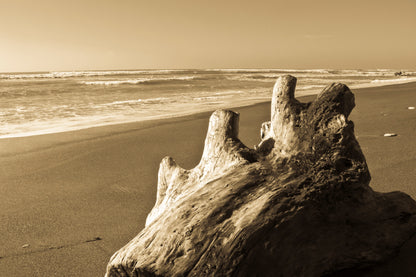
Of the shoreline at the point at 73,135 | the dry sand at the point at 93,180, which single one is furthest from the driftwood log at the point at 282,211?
the shoreline at the point at 73,135

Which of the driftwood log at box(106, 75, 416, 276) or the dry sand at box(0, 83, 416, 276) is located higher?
the driftwood log at box(106, 75, 416, 276)

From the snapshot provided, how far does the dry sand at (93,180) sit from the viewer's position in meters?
2.55

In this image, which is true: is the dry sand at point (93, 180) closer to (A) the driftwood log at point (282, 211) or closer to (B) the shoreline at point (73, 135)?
(B) the shoreline at point (73, 135)

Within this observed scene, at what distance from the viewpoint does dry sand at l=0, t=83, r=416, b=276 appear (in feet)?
8.36

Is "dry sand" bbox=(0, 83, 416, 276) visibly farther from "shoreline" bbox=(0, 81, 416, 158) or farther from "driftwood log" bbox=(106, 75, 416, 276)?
"driftwood log" bbox=(106, 75, 416, 276)

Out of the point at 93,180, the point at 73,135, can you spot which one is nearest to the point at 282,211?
the point at 93,180

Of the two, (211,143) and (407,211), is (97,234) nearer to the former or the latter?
(211,143)

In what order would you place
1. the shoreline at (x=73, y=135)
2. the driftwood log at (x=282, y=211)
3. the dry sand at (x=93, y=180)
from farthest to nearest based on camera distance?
the shoreline at (x=73, y=135) → the dry sand at (x=93, y=180) → the driftwood log at (x=282, y=211)

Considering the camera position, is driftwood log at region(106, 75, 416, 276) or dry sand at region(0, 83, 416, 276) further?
dry sand at region(0, 83, 416, 276)

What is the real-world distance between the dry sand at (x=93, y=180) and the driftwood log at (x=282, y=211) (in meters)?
0.89

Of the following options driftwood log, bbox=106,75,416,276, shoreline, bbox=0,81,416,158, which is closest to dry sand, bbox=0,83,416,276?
shoreline, bbox=0,81,416,158

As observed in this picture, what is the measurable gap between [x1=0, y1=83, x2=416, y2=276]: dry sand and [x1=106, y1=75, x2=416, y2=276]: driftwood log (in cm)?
89

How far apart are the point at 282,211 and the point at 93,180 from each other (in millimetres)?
2802

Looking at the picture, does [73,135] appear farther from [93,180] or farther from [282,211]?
[282,211]
